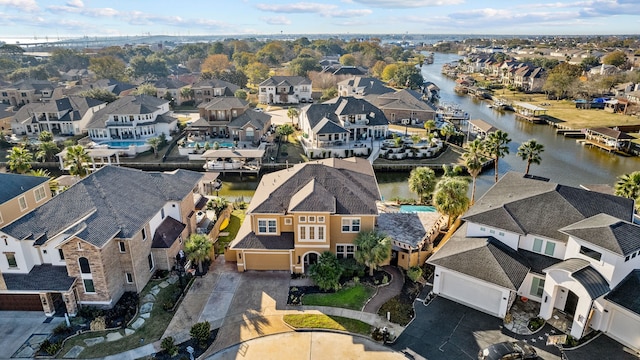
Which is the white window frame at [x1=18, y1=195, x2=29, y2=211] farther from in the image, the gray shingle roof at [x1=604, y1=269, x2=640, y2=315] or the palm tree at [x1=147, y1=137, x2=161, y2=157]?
the gray shingle roof at [x1=604, y1=269, x2=640, y2=315]

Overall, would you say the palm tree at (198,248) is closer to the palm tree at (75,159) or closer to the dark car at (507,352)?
the dark car at (507,352)

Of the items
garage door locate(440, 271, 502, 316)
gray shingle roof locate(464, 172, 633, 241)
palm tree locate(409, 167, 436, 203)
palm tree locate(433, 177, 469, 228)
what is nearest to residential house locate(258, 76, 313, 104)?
palm tree locate(409, 167, 436, 203)

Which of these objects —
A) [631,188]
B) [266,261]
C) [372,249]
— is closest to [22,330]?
[266,261]

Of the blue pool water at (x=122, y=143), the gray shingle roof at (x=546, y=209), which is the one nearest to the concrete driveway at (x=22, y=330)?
the gray shingle roof at (x=546, y=209)

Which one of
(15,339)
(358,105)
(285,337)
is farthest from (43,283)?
(358,105)

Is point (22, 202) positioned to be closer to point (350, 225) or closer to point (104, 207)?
point (104, 207)

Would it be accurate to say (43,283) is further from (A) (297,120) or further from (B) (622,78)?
(B) (622,78)
